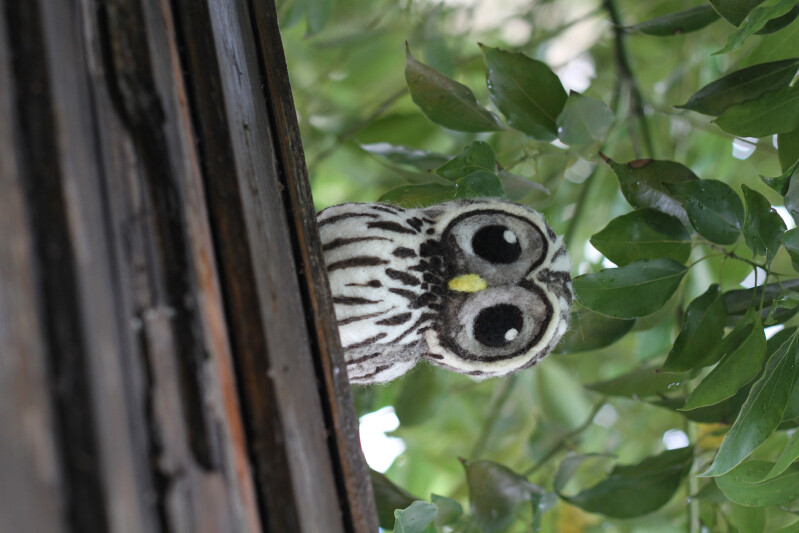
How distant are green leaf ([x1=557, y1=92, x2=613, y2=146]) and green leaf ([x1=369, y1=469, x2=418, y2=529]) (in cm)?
33

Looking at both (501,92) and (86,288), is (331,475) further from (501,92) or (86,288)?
(501,92)

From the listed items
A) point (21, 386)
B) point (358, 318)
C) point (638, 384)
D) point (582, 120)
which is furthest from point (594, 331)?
point (21, 386)

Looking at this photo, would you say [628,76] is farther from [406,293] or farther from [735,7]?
[406,293]

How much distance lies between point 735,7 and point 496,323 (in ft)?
0.89

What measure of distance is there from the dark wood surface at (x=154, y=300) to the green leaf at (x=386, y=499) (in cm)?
31

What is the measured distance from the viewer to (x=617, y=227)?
575 mm

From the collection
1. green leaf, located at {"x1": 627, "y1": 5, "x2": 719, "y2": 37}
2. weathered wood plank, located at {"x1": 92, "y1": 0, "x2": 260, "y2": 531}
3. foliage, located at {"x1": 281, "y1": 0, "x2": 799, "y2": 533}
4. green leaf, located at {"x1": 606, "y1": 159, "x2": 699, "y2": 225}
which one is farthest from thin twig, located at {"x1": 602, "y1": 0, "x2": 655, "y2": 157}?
weathered wood plank, located at {"x1": 92, "y1": 0, "x2": 260, "y2": 531}

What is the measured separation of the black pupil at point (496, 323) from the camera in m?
0.51

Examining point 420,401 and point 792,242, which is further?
point 420,401

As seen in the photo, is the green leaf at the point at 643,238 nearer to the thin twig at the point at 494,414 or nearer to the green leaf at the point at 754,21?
the green leaf at the point at 754,21

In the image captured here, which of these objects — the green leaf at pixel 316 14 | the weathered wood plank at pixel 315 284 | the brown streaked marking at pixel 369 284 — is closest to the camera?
the weathered wood plank at pixel 315 284

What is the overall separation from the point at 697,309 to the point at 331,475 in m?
0.34

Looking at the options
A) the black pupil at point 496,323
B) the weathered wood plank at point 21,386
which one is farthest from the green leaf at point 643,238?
the weathered wood plank at point 21,386

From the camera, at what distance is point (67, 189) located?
0.24m
